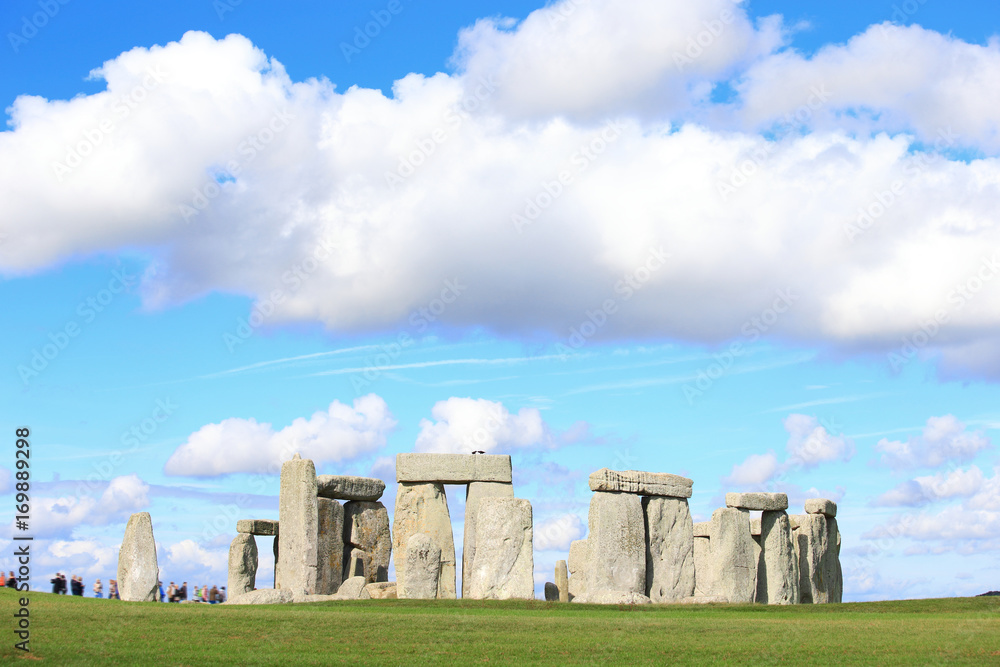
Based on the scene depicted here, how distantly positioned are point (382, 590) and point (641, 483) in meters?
6.80

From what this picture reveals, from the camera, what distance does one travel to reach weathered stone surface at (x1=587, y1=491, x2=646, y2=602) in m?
26.1

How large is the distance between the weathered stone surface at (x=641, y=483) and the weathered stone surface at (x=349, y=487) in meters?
6.60

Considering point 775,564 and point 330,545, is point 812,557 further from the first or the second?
point 330,545

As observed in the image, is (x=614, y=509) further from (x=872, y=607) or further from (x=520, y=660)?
(x=520, y=660)

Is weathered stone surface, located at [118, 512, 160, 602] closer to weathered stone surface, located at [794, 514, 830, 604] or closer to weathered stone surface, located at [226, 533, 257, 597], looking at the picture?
weathered stone surface, located at [226, 533, 257, 597]

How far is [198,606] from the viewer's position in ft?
72.4

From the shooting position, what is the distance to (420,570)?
25359mm

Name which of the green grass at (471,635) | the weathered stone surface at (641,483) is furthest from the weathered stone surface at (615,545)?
the green grass at (471,635)

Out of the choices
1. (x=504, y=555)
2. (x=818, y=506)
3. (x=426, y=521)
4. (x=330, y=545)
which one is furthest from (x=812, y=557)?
(x=330, y=545)

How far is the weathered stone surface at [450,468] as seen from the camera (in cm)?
2858

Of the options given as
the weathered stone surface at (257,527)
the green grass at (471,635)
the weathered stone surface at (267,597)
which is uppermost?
the weathered stone surface at (257,527)

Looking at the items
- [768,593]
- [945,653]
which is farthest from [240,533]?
[945,653]

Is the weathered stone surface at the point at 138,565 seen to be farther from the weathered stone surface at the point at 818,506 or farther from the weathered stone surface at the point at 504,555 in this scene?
the weathered stone surface at the point at 818,506

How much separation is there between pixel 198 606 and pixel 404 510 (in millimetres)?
7486
